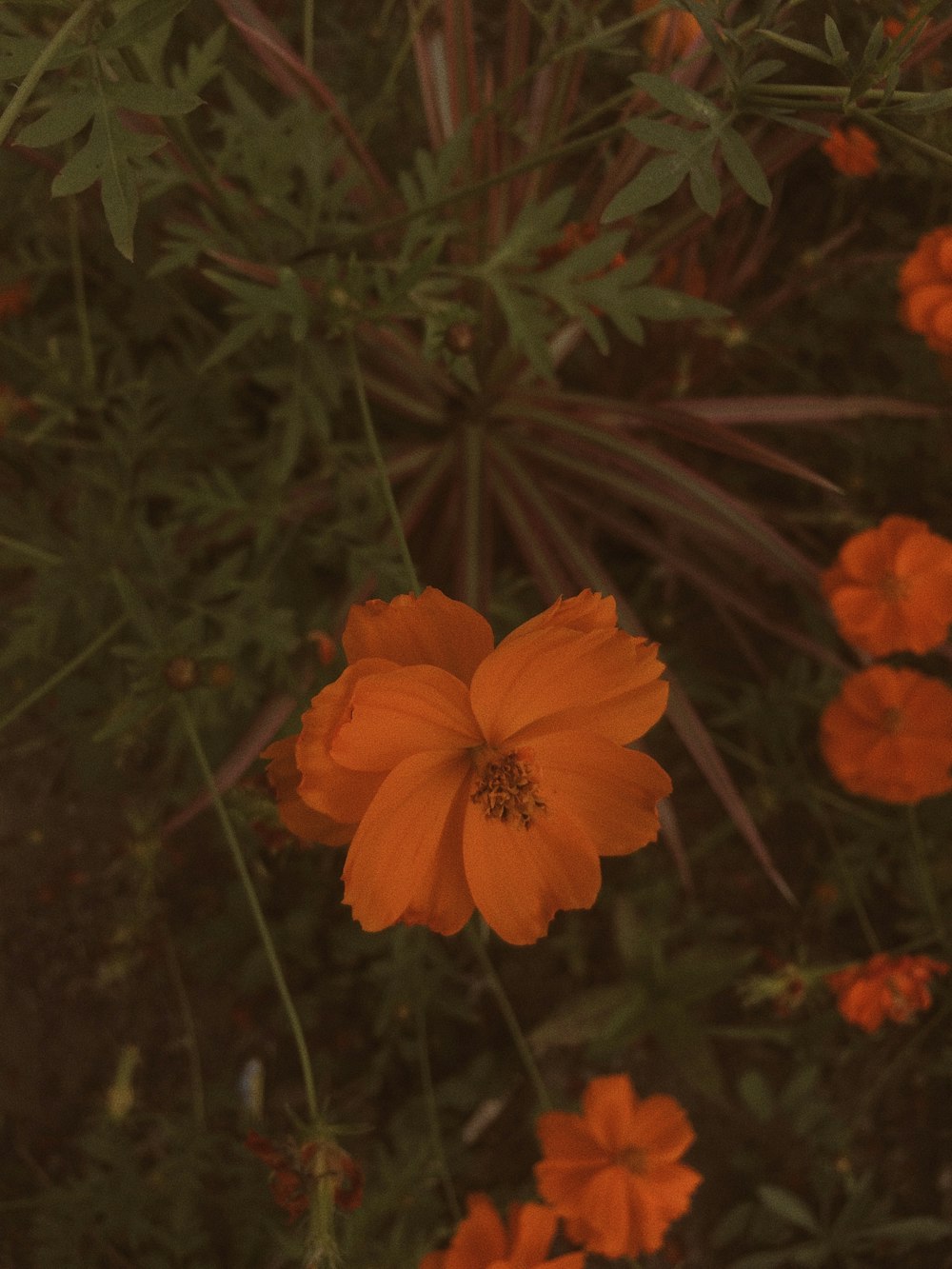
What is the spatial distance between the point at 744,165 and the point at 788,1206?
1.55 m

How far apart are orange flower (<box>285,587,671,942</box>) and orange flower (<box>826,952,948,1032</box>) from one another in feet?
2.06

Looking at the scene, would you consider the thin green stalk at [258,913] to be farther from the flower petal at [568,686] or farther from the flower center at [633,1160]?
the flower center at [633,1160]

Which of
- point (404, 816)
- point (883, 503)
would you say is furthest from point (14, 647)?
point (883, 503)

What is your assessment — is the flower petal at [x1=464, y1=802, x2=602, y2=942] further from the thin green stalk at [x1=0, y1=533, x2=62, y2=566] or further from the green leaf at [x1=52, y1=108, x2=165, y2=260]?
the thin green stalk at [x1=0, y1=533, x2=62, y2=566]

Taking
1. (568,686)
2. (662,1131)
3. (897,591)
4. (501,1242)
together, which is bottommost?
(662,1131)

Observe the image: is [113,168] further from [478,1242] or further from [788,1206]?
[788,1206]

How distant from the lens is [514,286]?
1.23m

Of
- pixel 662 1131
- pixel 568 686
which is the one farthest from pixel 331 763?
pixel 662 1131

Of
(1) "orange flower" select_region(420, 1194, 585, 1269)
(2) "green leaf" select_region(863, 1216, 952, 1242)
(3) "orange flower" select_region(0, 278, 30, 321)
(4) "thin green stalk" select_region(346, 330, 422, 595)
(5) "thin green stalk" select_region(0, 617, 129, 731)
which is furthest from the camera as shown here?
(2) "green leaf" select_region(863, 1216, 952, 1242)

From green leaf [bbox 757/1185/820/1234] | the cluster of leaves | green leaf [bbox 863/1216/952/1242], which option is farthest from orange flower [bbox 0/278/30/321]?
green leaf [bbox 863/1216/952/1242]

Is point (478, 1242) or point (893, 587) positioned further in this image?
point (893, 587)

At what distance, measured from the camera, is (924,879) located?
4.20 ft

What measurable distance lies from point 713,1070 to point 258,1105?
0.71 m

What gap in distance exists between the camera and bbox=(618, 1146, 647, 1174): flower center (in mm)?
1181
